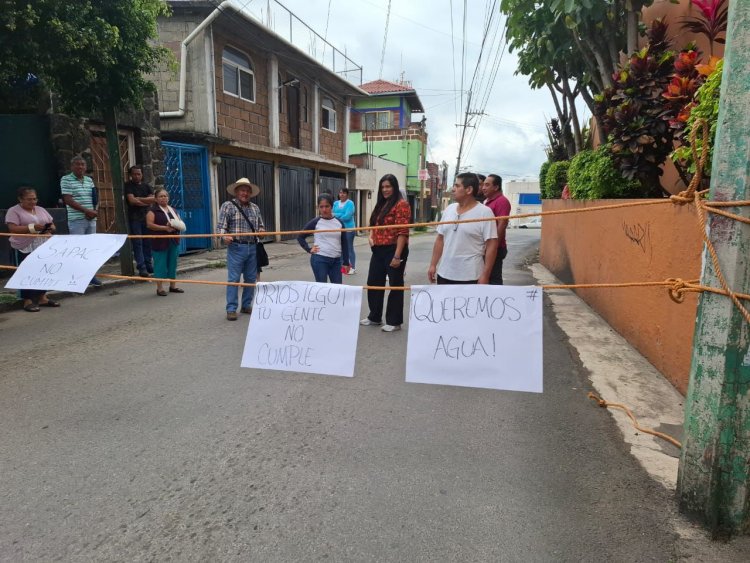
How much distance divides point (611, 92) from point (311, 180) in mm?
14433

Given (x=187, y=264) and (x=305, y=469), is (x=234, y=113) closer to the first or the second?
(x=187, y=264)

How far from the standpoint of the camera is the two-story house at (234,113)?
12211mm

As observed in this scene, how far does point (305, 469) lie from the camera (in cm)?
267

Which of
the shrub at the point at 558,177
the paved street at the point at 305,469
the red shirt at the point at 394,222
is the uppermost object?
the shrub at the point at 558,177

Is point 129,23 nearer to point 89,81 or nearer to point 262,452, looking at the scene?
point 89,81

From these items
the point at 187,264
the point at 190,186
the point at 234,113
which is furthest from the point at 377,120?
the point at 187,264

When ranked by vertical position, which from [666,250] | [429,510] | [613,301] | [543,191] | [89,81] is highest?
[89,81]

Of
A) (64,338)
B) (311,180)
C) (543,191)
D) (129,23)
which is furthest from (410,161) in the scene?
(64,338)

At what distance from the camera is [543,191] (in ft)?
40.3

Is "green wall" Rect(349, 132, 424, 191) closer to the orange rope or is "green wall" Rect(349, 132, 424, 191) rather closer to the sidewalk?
the sidewalk

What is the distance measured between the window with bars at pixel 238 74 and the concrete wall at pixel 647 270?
10.0m

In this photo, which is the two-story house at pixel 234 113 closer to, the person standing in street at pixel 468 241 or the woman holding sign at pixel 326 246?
the woman holding sign at pixel 326 246

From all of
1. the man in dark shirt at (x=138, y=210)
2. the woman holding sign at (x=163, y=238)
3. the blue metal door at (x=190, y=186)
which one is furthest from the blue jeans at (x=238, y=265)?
the blue metal door at (x=190, y=186)

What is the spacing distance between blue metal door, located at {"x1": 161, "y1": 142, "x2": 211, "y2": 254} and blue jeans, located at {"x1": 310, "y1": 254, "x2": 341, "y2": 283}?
6597mm
